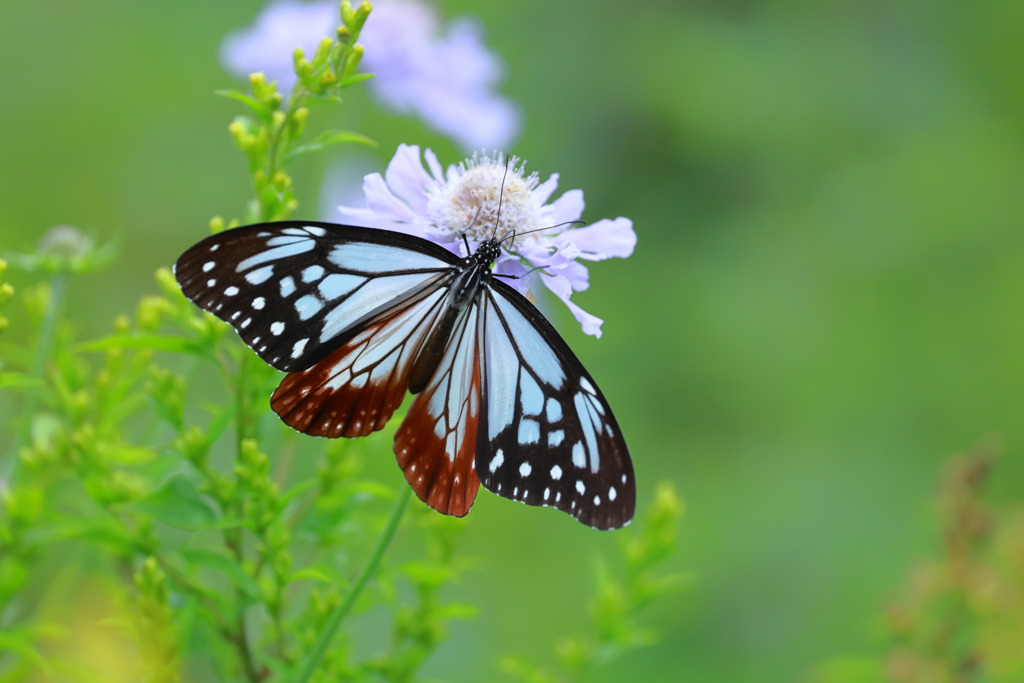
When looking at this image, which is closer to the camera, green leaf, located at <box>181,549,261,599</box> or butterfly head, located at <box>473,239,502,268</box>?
green leaf, located at <box>181,549,261,599</box>

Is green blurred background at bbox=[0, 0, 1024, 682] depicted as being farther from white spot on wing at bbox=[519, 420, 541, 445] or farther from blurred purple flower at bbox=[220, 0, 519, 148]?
white spot on wing at bbox=[519, 420, 541, 445]

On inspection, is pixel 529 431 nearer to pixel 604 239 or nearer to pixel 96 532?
pixel 604 239

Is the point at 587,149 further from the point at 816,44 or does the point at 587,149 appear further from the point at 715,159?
the point at 816,44

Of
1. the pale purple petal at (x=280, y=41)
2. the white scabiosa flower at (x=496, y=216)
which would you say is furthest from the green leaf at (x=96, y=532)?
the pale purple petal at (x=280, y=41)

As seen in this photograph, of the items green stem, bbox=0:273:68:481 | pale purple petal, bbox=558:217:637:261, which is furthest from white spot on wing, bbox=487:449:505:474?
green stem, bbox=0:273:68:481

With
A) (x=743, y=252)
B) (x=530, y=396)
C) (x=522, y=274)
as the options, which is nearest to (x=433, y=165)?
(x=522, y=274)

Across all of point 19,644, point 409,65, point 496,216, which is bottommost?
point 19,644
